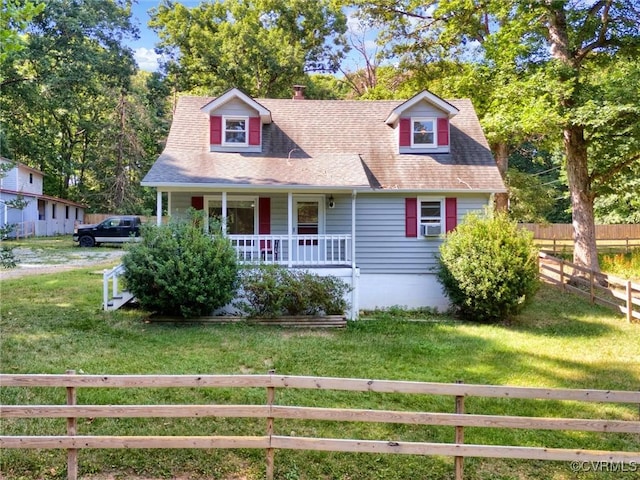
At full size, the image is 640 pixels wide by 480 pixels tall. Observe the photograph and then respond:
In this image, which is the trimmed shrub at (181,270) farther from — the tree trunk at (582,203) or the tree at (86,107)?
the tree at (86,107)

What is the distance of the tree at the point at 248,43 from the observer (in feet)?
95.8

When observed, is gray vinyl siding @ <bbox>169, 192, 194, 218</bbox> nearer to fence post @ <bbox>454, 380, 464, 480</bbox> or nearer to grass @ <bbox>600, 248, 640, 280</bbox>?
fence post @ <bbox>454, 380, 464, 480</bbox>

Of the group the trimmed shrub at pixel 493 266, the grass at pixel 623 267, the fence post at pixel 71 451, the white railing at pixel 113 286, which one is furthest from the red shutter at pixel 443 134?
the fence post at pixel 71 451

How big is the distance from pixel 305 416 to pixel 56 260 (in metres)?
17.2

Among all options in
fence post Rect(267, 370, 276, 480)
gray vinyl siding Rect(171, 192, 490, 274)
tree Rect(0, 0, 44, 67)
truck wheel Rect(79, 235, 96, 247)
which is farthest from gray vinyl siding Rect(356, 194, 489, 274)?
truck wheel Rect(79, 235, 96, 247)

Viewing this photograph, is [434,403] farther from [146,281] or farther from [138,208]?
[138,208]

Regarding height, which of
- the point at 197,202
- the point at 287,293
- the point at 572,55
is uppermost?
the point at 572,55

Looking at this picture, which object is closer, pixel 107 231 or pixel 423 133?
pixel 423 133

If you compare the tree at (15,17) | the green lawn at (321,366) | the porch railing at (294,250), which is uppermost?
the tree at (15,17)

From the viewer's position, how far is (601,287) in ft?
41.8

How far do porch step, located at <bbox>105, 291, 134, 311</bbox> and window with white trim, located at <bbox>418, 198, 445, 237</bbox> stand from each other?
7821 mm

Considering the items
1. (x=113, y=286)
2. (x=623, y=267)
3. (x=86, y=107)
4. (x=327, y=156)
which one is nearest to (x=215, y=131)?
(x=327, y=156)

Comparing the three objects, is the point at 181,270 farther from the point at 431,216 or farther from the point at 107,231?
the point at 107,231

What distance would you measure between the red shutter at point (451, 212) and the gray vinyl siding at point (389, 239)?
0.33ft
